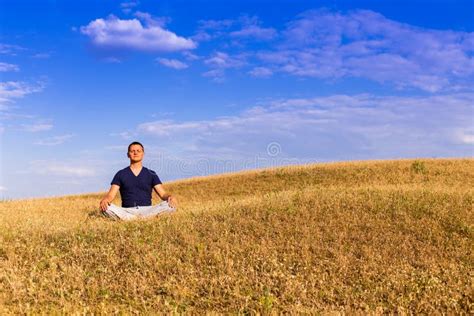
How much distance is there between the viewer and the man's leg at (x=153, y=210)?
13.6 m

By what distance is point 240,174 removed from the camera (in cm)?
3378

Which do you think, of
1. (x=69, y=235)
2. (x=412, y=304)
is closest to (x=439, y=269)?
(x=412, y=304)

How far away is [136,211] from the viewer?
13.8 meters

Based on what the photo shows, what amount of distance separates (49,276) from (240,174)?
83.7 feet

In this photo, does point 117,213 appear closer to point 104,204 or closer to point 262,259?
point 104,204

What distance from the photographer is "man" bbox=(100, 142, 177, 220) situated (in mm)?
13547

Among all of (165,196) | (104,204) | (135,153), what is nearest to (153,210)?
Result: (165,196)

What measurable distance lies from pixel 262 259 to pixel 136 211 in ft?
20.0

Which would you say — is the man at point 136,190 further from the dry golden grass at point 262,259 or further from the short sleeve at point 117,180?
the dry golden grass at point 262,259

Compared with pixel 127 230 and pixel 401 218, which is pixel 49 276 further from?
pixel 401 218

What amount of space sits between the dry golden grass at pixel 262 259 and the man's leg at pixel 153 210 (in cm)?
93

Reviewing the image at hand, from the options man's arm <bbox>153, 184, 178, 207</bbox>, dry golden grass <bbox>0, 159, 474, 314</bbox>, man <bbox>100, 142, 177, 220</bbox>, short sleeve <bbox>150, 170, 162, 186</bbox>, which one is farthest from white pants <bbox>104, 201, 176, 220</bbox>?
dry golden grass <bbox>0, 159, 474, 314</bbox>

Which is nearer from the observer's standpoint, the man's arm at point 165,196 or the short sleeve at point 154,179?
the man's arm at point 165,196

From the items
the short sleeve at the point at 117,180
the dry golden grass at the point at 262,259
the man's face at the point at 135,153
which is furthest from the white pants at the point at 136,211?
the man's face at the point at 135,153
